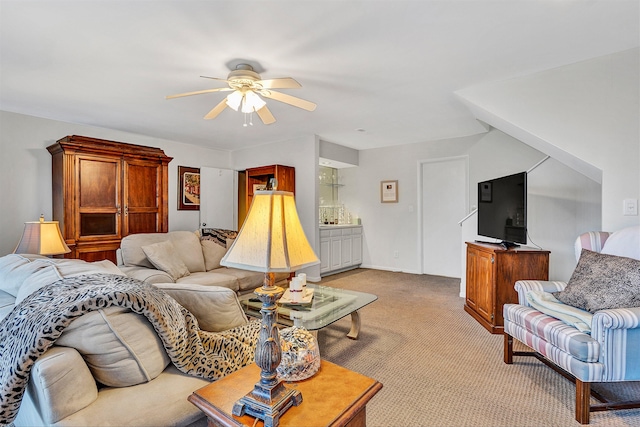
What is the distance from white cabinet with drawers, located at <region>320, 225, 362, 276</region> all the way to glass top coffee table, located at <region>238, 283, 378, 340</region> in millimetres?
2199

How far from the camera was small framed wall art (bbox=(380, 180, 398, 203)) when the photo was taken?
571 cm

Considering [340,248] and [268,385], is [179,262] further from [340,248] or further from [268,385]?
[340,248]

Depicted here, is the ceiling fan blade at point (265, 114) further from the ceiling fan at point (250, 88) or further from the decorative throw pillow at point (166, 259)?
the decorative throw pillow at point (166, 259)

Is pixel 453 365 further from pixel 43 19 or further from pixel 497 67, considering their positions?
pixel 43 19

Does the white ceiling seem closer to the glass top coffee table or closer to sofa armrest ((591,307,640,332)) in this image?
sofa armrest ((591,307,640,332))

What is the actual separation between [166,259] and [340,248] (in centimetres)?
307

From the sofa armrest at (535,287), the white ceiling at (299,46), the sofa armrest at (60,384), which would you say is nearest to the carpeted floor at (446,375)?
the sofa armrest at (535,287)

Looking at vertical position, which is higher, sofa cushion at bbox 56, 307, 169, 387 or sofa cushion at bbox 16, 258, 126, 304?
sofa cushion at bbox 16, 258, 126, 304

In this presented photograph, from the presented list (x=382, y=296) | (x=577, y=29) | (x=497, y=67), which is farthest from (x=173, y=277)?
(x=577, y=29)

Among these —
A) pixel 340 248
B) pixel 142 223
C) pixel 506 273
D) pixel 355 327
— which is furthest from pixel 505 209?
pixel 142 223

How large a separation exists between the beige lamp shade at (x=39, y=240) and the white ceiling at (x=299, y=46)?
52.1 inches

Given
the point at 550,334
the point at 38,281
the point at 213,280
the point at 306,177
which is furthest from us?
the point at 306,177

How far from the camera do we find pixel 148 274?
2957mm

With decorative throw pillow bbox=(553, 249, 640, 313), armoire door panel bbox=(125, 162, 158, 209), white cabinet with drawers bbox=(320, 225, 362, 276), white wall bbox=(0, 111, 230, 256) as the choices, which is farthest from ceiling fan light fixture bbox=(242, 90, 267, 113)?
white wall bbox=(0, 111, 230, 256)
